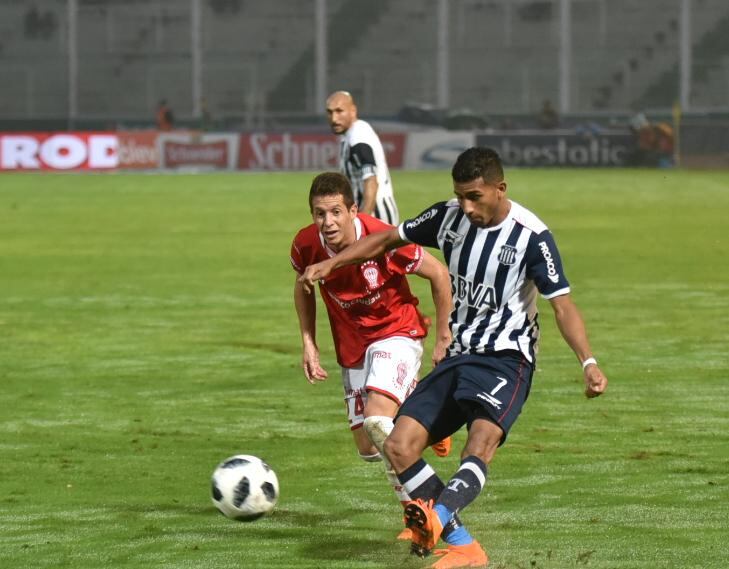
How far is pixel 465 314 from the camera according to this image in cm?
671

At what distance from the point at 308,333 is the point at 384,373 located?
597 mm

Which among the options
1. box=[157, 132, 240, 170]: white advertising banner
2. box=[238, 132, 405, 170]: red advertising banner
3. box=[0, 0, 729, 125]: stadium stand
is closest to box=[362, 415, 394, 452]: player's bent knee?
box=[238, 132, 405, 170]: red advertising banner

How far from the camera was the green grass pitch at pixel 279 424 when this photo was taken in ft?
23.3

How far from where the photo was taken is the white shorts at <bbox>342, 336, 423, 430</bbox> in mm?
7219

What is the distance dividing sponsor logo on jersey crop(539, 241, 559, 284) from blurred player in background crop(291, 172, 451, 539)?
89 cm

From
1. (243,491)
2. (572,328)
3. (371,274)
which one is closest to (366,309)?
(371,274)

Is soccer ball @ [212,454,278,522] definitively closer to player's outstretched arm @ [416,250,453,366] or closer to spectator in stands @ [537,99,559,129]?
player's outstretched arm @ [416,250,453,366]

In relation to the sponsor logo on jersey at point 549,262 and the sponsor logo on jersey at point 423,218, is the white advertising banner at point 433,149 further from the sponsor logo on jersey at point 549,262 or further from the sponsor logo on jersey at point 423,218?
the sponsor logo on jersey at point 549,262

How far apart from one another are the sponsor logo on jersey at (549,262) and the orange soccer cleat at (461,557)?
1194mm

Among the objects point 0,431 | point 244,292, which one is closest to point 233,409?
point 0,431

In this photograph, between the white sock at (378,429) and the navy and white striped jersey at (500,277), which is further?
the white sock at (378,429)

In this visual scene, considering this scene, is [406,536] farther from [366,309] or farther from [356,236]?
[356,236]

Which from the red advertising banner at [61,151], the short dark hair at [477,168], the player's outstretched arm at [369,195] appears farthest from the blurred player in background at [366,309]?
the red advertising banner at [61,151]

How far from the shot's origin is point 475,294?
6.65 m
